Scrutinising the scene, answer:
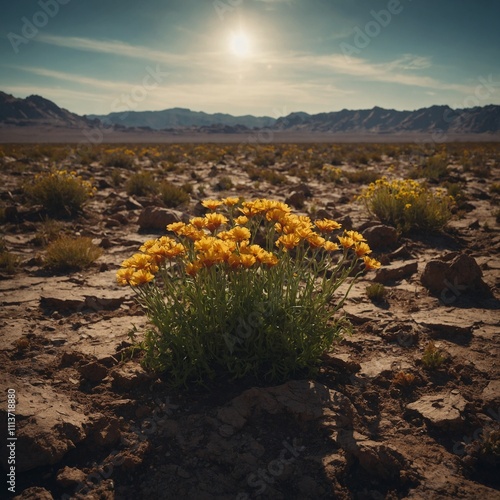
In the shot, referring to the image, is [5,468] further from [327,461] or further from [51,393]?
[327,461]

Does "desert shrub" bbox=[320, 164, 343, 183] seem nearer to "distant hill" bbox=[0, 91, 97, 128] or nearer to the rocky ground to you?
the rocky ground

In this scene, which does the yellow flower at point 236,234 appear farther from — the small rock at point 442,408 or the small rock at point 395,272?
the small rock at point 395,272

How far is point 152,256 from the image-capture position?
2717 millimetres

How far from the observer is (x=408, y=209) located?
7254 mm

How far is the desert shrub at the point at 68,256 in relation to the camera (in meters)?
5.52

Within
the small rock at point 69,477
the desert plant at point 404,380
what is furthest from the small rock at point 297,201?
the small rock at point 69,477

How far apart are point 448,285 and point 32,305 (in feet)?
17.7

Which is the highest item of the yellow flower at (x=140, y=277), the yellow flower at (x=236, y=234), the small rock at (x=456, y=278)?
the yellow flower at (x=236, y=234)

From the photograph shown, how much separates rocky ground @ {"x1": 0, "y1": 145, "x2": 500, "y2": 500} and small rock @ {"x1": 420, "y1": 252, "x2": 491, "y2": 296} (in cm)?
1

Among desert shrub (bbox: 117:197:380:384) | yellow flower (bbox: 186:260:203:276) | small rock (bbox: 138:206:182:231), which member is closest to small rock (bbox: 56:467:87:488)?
desert shrub (bbox: 117:197:380:384)

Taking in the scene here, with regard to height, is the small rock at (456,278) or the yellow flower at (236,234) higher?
the yellow flower at (236,234)

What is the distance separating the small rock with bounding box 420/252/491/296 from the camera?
470cm

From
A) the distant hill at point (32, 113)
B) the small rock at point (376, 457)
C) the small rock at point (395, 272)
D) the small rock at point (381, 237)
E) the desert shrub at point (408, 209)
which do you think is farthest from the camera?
the distant hill at point (32, 113)

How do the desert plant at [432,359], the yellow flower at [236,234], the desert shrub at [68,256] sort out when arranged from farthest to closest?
the desert shrub at [68,256] → the desert plant at [432,359] → the yellow flower at [236,234]
